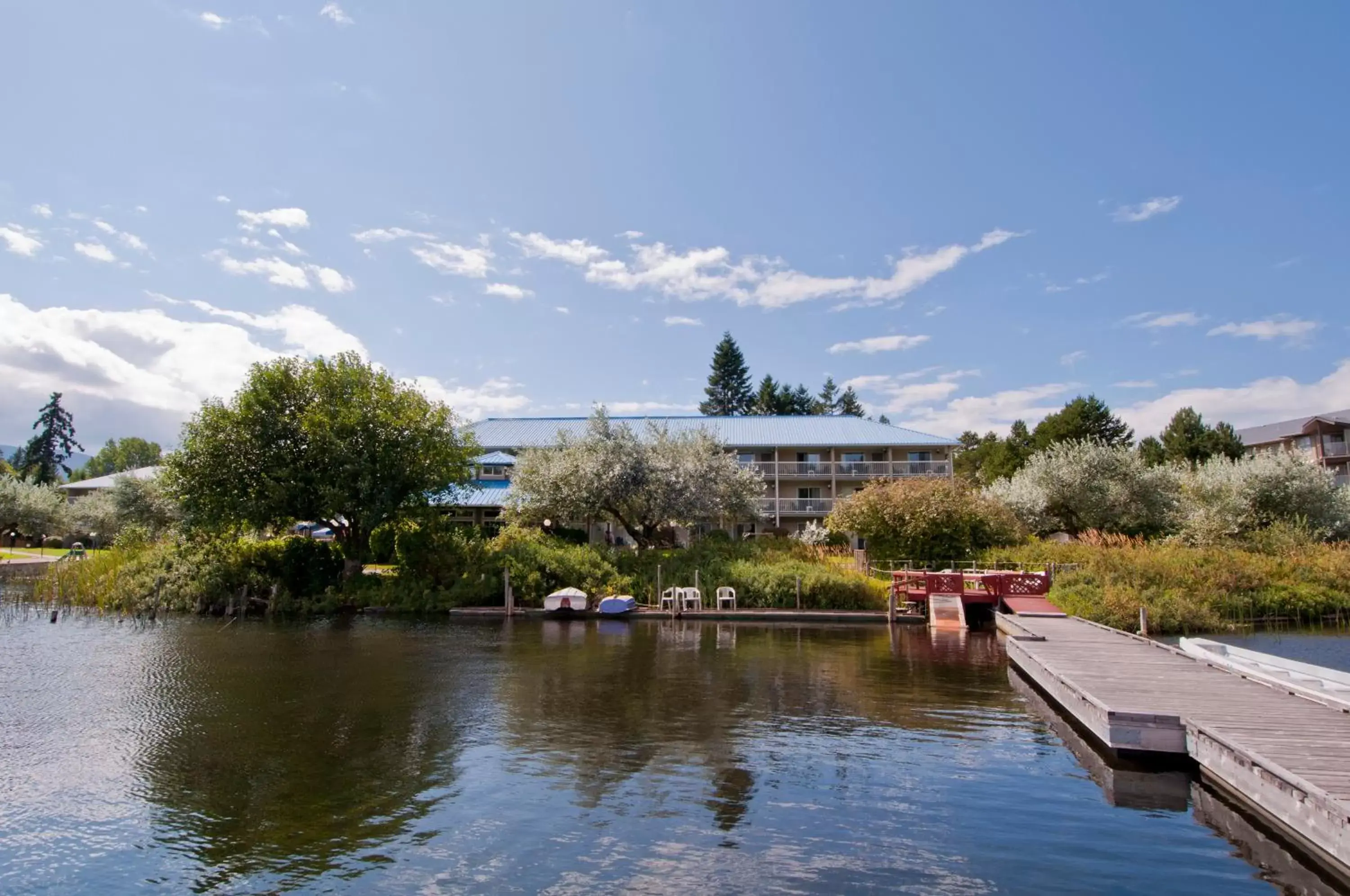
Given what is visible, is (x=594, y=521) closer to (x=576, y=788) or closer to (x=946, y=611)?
(x=946, y=611)

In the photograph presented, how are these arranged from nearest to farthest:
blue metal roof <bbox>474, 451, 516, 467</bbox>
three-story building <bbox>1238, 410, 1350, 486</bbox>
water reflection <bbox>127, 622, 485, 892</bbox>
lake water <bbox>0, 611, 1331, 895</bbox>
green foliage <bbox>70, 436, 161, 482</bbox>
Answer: lake water <bbox>0, 611, 1331, 895</bbox> < water reflection <bbox>127, 622, 485, 892</bbox> < blue metal roof <bbox>474, 451, 516, 467</bbox> < three-story building <bbox>1238, 410, 1350, 486</bbox> < green foliage <bbox>70, 436, 161, 482</bbox>

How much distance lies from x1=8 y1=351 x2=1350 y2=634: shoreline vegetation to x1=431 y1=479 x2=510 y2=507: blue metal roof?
490 millimetres

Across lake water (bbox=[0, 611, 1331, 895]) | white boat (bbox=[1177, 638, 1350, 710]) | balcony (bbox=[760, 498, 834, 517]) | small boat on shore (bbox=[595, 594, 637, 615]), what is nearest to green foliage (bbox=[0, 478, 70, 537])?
lake water (bbox=[0, 611, 1331, 895])

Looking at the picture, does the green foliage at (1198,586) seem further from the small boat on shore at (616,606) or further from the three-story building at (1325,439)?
the three-story building at (1325,439)

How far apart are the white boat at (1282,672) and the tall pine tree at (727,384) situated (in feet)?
242

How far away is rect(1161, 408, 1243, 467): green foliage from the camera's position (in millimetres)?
64688

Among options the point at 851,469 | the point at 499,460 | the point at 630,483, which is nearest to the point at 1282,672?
the point at 630,483

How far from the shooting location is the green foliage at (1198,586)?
2605cm

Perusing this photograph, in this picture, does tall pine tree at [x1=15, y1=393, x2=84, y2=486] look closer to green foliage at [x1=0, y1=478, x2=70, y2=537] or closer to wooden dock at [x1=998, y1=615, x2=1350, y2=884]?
green foliage at [x1=0, y1=478, x2=70, y2=537]

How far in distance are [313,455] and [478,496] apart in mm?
13984

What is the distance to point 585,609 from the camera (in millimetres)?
31281

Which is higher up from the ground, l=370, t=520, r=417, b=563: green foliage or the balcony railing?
the balcony railing

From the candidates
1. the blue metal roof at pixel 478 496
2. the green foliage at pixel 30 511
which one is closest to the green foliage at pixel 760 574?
the blue metal roof at pixel 478 496

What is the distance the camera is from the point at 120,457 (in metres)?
130
